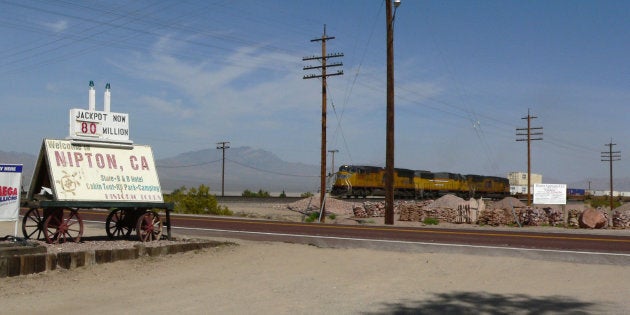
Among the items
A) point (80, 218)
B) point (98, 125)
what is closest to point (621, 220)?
point (98, 125)

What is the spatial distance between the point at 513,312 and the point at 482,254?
5.87m

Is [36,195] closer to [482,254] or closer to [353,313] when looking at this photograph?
[353,313]

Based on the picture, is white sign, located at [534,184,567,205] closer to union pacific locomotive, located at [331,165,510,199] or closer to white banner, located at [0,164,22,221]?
white banner, located at [0,164,22,221]

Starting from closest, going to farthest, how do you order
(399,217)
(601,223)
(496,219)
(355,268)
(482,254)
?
(355,268) < (482,254) < (601,223) < (496,219) < (399,217)

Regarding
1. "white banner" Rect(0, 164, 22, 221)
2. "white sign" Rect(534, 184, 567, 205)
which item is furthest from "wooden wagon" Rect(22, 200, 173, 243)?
"white sign" Rect(534, 184, 567, 205)

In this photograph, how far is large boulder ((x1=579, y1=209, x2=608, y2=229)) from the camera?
29.8 metres

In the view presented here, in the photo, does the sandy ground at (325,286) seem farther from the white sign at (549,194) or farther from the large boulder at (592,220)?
the white sign at (549,194)

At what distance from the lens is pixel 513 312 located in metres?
8.91

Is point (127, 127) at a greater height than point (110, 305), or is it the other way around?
point (127, 127)

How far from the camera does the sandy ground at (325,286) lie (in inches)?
370

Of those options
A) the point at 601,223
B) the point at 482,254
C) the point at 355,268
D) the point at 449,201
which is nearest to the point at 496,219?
the point at 601,223

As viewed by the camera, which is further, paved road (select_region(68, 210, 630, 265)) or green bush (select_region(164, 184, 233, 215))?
green bush (select_region(164, 184, 233, 215))

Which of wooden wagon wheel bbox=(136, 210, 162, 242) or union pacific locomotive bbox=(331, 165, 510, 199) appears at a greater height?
union pacific locomotive bbox=(331, 165, 510, 199)

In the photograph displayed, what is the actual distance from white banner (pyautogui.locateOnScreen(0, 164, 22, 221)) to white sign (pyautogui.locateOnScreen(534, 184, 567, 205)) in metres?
27.0
